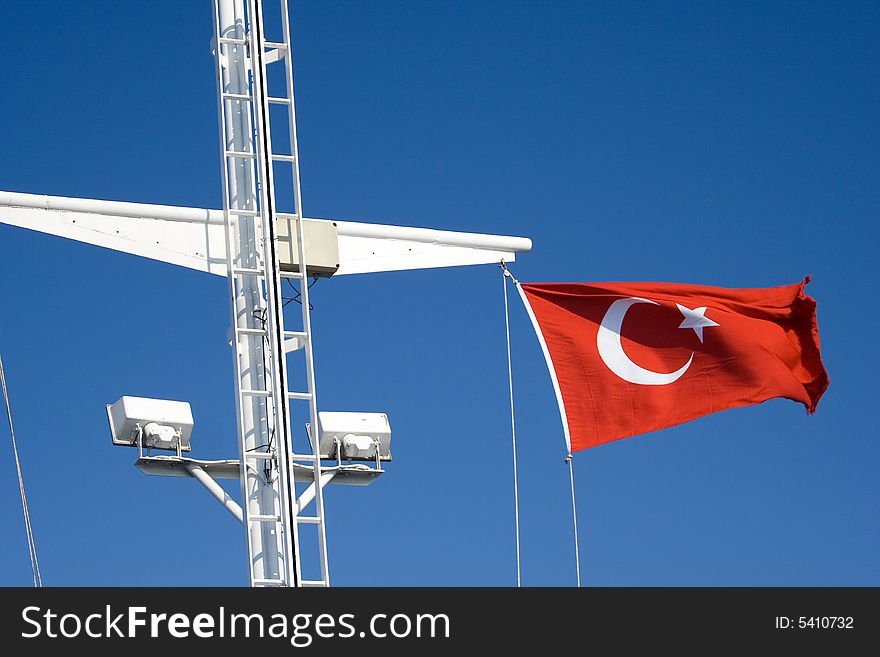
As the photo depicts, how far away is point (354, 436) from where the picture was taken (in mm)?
18062

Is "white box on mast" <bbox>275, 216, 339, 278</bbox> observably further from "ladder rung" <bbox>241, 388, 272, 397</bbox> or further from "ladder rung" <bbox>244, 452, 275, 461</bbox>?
"ladder rung" <bbox>244, 452, 275, 461</bbox>

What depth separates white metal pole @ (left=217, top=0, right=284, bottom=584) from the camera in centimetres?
1652

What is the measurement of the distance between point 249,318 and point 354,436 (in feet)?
5.41

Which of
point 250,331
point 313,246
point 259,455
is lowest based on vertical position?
point 259,455

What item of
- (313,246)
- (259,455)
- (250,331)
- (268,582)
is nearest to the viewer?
(268,582)

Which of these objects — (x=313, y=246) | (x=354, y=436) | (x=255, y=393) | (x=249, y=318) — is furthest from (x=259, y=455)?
(x=313, y=246)

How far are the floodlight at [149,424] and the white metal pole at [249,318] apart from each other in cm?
67

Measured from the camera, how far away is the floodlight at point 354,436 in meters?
18.0

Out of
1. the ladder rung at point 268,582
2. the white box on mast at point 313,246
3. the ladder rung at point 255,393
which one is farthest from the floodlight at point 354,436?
the ladder rung at point 268,582

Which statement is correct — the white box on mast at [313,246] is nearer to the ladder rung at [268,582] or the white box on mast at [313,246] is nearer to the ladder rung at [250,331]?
the ladder rung at [250,331]

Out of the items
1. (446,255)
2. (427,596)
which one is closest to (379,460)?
(446,255)

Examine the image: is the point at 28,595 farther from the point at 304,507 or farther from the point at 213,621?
the point at 304,507

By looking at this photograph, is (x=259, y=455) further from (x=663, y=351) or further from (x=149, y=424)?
(x=663, y=351)

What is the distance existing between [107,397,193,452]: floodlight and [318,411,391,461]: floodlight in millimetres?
1402
